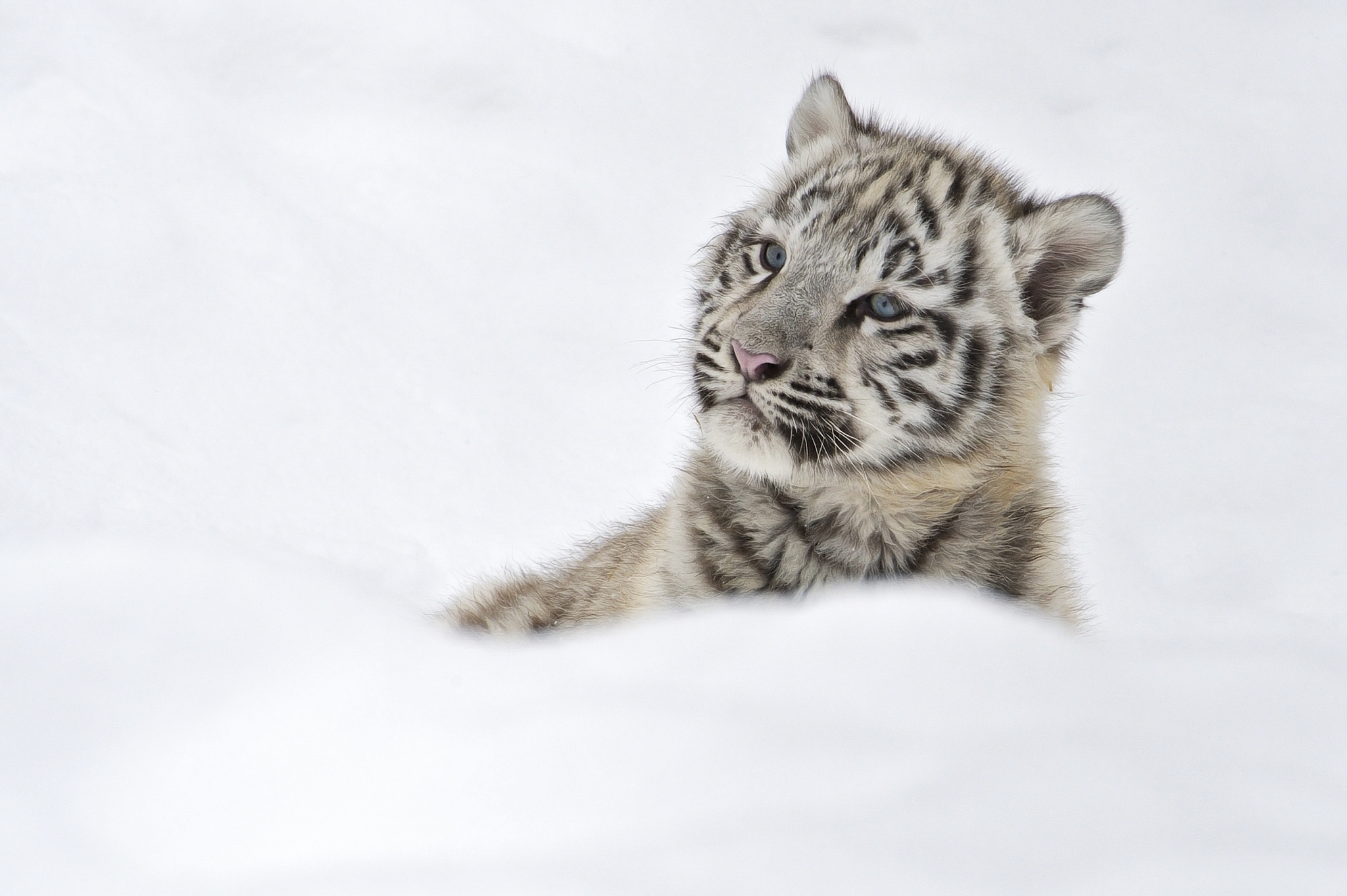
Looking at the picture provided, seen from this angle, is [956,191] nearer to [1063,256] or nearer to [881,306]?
[1063,256]

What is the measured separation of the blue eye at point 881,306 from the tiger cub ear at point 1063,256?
524mm

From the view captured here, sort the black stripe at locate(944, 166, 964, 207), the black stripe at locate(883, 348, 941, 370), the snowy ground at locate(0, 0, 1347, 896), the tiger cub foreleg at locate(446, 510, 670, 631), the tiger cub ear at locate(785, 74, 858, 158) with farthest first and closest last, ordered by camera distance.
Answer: the tiger cub ear at locate(785, 74, 858, 158) < the tiger cub foreleg at locate(446, 510, 670, 631) < the black stripe at locate(944, 166, 964, 207) < the black stripe at locate(883, 348, 941, 370) < the snowy ground at locate(0, 0, 1347, 896)

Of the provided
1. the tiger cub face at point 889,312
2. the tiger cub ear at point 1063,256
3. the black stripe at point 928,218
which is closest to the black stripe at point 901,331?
the tiger cub face at point 889,312

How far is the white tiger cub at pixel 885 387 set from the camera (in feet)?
12.0

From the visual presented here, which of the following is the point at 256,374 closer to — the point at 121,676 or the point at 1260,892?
the point at 121,676

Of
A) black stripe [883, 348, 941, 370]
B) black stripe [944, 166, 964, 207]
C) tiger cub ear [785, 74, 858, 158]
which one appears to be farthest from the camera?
tiger cub ear [785, 74, 858, 158]

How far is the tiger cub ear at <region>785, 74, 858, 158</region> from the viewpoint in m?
4.66

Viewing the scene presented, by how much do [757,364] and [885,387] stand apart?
45 centimetres

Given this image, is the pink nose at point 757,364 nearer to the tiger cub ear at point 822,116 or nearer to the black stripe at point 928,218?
the black stripe at point 928,218

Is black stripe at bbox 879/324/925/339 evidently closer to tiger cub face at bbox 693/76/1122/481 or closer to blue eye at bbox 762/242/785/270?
tiger cub face at bbox 693/76/1122/481

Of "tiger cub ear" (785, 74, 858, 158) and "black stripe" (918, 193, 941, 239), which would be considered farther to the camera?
"tiger cub ear" (785, 74, 858, 158)

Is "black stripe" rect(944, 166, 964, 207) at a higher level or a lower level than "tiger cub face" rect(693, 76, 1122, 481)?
higher

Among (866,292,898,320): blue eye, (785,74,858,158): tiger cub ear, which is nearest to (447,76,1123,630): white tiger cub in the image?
(866,292,898,320): blue eye

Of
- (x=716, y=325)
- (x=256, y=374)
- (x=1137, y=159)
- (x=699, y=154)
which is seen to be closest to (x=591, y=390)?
(x=256, y=374)
